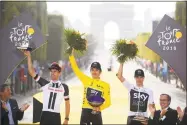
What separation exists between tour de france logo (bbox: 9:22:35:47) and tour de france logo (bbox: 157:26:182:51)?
108 inches

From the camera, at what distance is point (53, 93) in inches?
259

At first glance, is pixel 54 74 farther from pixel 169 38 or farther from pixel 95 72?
pixel 169 38

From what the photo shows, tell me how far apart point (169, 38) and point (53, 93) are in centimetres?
277

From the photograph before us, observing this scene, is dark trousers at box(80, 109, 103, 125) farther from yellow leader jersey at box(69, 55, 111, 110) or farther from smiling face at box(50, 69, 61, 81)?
smiling face at box(50, 69, 61, 81)

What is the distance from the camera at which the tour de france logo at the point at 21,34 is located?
7.79 metres

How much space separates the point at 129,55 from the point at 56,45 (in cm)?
221

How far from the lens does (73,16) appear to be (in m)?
8.33

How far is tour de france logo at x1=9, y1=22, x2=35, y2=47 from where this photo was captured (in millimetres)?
7785

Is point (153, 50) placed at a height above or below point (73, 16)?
below

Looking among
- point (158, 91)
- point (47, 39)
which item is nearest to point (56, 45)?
point (47, 39)

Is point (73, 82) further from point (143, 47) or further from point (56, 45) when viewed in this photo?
point (143, 47)

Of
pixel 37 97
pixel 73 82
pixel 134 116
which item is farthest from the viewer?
pixel 73 82

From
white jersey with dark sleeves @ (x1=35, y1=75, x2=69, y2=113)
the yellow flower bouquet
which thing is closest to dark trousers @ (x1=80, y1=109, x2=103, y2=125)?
white jersey with dark sleeves @ (x1=35, y1=75, x2=69, y2=113)

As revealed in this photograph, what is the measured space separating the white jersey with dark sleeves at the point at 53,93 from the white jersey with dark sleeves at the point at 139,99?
1161mm
